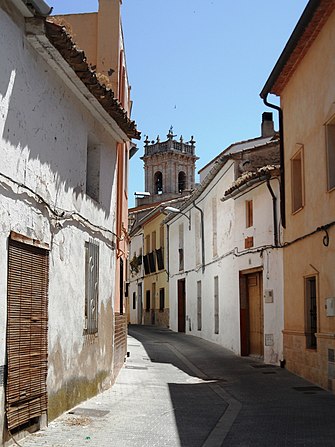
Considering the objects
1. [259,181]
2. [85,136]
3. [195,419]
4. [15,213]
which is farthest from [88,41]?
[195,419]

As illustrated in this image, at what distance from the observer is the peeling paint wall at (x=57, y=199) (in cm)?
714

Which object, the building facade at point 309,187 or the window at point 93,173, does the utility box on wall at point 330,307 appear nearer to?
the building facade at point 309,187

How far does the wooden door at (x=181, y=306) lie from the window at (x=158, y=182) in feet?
106

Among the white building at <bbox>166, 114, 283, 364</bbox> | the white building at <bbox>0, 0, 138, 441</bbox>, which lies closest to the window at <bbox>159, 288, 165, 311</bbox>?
the white building at <bbox>166, 114, 283, 364</bbox>

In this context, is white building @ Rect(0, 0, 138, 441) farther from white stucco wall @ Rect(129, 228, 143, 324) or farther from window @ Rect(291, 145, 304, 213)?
white stucco wall @ Rect(129, 228, 143, 324)

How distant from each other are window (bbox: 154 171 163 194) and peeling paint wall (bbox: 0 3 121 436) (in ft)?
163

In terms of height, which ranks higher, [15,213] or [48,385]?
[15,213]

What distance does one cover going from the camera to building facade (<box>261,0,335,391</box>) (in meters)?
11.7

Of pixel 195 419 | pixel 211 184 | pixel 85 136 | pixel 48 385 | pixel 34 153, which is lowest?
pixel 195 419

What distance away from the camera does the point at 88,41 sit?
1325 centimetres

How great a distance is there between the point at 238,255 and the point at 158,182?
1720 inches

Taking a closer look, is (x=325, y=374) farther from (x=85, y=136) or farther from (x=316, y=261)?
(x=85, y=136)

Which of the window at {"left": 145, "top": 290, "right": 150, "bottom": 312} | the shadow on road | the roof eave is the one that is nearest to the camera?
the shadow on road

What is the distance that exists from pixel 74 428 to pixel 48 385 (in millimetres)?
626
